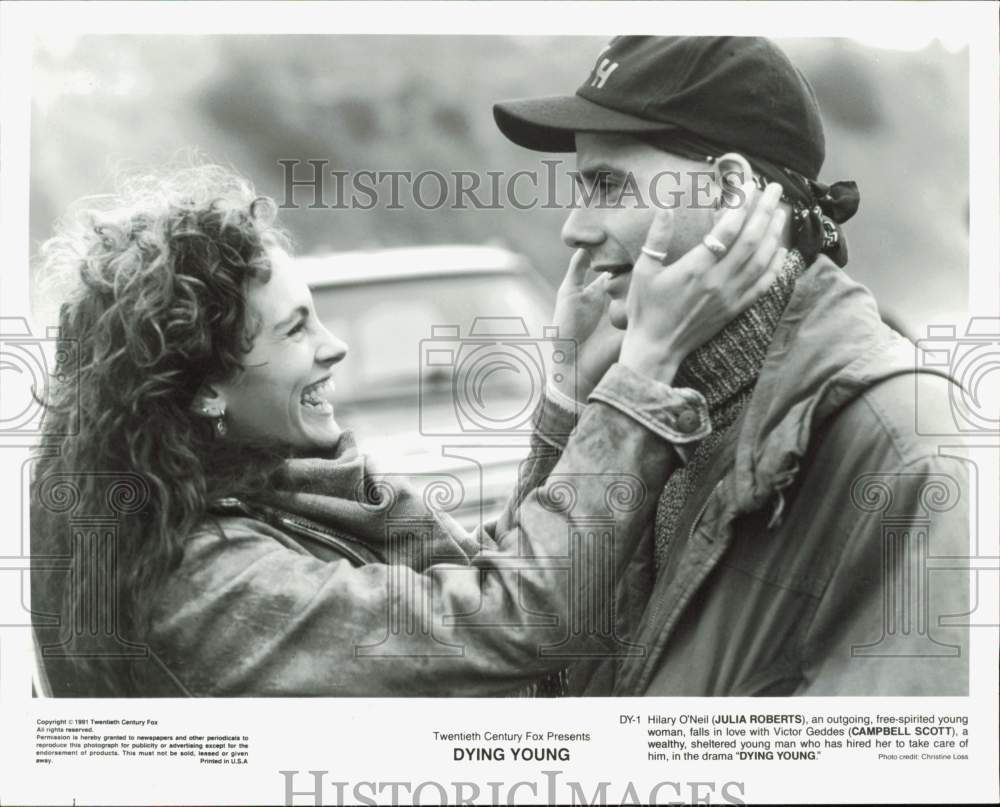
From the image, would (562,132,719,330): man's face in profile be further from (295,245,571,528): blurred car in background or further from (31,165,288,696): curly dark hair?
(31,165,288,696): curly dark hair

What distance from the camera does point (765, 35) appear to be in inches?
133

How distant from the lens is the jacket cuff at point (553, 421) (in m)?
3.20

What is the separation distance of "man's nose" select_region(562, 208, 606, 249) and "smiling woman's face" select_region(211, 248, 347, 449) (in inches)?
29.3

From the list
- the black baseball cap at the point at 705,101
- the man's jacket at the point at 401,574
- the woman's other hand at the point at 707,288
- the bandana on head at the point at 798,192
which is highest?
the black baseball cap at the point at 705,101

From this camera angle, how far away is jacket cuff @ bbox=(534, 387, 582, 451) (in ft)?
10.5

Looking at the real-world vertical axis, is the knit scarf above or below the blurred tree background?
below

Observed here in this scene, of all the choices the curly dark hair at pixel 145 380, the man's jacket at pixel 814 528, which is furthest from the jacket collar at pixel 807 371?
the curly dark hair at pixel 145 380

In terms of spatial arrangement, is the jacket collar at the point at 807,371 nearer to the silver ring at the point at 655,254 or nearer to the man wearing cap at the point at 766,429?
the man wearing cap at the point at 766,429

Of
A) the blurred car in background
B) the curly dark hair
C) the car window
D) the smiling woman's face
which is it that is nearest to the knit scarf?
the blurred car in background

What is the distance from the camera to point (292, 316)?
3.09 metres

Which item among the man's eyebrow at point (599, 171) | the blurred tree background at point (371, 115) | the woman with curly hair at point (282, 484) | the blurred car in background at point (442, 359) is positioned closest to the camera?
the woman with curly hair at point (282, 484)

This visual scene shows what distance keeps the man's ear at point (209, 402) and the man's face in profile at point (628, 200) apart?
42.3 inches

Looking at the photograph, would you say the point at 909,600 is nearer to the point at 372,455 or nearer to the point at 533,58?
the point at 372,455

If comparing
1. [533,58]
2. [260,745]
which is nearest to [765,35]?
[533,58]
